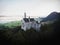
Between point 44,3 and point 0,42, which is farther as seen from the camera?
point 44,3

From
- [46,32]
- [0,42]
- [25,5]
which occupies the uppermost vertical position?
[25,5]

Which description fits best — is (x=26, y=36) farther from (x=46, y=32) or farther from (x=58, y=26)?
(x=58, y=26)

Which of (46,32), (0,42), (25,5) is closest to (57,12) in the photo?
(46,32)

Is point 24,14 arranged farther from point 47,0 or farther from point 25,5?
point 47,0

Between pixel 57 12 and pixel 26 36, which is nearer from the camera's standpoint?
pixel 26 36

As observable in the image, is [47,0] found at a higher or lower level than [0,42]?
higher

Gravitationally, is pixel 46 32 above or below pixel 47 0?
below

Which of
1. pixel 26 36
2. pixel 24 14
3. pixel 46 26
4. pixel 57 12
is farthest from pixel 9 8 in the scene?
pixel 57 12

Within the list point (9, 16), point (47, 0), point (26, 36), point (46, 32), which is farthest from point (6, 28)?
point (47, 0)

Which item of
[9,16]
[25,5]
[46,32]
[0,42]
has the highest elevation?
[25,5]
